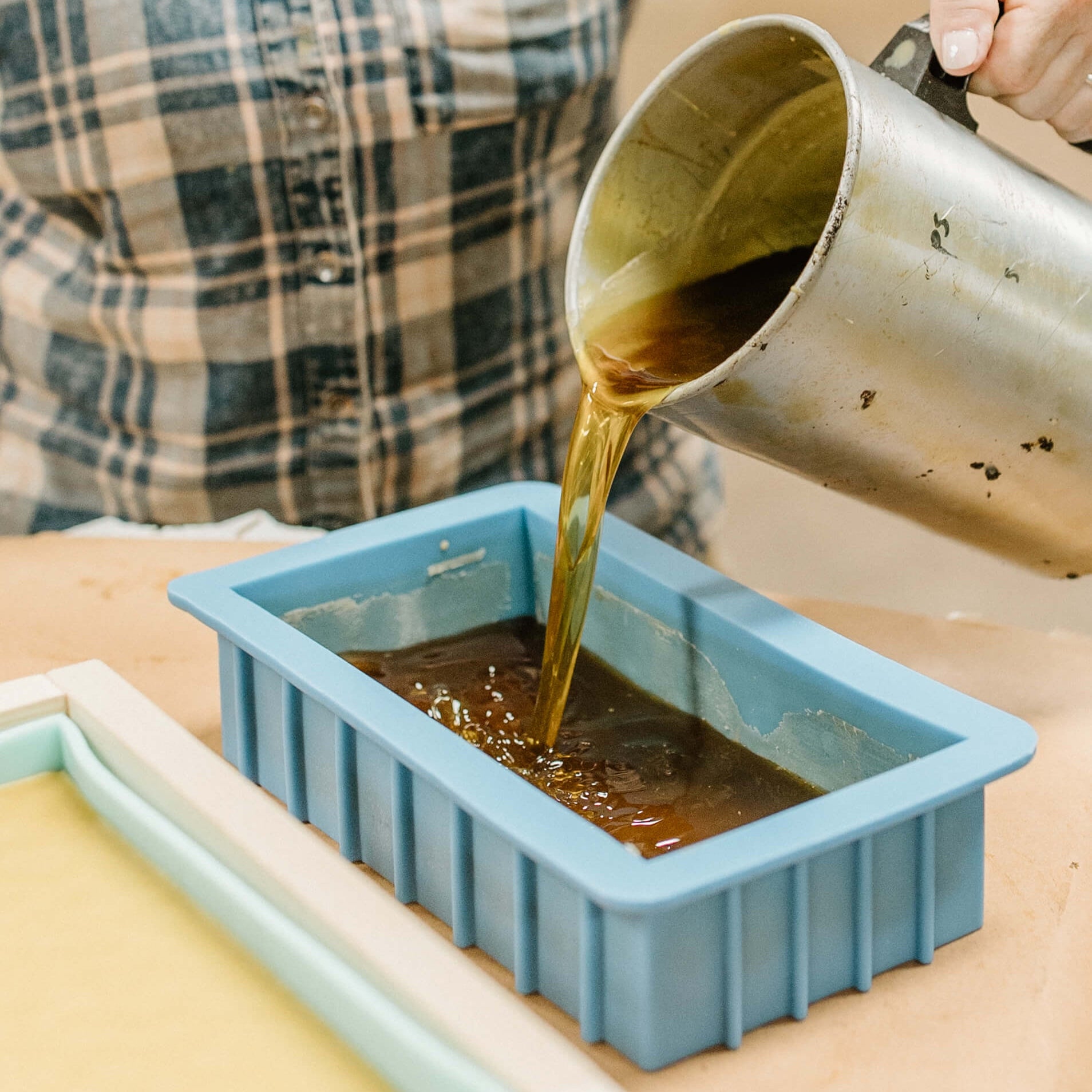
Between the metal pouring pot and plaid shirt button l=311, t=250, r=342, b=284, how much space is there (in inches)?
15.3

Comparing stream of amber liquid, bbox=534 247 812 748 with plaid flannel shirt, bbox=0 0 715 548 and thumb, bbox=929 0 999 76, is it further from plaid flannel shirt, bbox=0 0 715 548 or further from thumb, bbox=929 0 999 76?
plaid flannel shirt, bbox=0 0 715 548

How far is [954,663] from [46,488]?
772 mm

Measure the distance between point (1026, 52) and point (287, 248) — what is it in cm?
59

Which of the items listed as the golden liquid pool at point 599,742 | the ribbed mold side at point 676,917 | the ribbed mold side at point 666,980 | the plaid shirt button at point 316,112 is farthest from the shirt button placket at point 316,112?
the ribbed mold side at point 666,980

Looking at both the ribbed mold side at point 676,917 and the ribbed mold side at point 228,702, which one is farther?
the ribbed mold side at point 228,702

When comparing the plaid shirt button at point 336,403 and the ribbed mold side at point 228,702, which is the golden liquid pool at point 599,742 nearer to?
the ribbed mold side at point 228,702

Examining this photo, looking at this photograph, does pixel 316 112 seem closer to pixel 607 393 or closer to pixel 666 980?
pixel 607 393

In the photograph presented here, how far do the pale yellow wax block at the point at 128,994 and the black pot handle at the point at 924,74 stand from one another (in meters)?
0.53

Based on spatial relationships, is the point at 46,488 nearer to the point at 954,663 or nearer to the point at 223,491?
the point at 223,491

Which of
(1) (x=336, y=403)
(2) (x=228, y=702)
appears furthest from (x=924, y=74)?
(1) (x=336, y=403)

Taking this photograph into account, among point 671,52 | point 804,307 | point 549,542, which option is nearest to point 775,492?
point 671,52

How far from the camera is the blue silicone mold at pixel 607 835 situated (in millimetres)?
544

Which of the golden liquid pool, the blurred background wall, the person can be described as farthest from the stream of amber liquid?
the blurred background wall

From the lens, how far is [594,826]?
0.56 meters
